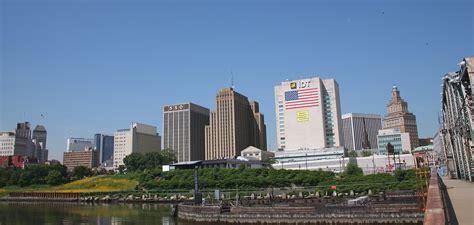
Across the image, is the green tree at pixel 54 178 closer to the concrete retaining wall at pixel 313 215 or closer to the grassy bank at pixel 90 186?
the grassy bank at pixel 90 186

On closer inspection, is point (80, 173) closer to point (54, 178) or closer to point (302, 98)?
point (54, 178)

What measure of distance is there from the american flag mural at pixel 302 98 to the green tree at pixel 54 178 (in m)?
106

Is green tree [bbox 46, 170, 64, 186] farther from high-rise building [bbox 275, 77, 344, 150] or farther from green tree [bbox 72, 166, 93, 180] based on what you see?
high-rise building [bbox 275, 77, 344, 150]

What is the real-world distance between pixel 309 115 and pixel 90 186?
350ft

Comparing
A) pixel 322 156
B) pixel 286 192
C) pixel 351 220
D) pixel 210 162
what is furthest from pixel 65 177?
pixel 351 220

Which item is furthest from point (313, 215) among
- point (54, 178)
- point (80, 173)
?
point (80, 173)

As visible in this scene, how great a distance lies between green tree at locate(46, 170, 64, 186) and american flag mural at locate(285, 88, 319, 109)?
106480 mm

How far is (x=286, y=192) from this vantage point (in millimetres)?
72625

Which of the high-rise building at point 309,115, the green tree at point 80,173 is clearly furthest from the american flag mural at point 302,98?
the green tree at point 80,173

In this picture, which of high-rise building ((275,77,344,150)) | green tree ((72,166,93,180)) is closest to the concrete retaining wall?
green tree ((72,166,93,180))

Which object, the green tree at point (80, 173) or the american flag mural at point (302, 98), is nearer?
the green tree at point (80, 173)

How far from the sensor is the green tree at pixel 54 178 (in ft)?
402

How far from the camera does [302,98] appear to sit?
186 metres

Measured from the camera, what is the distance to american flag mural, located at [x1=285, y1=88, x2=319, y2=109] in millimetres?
183125
